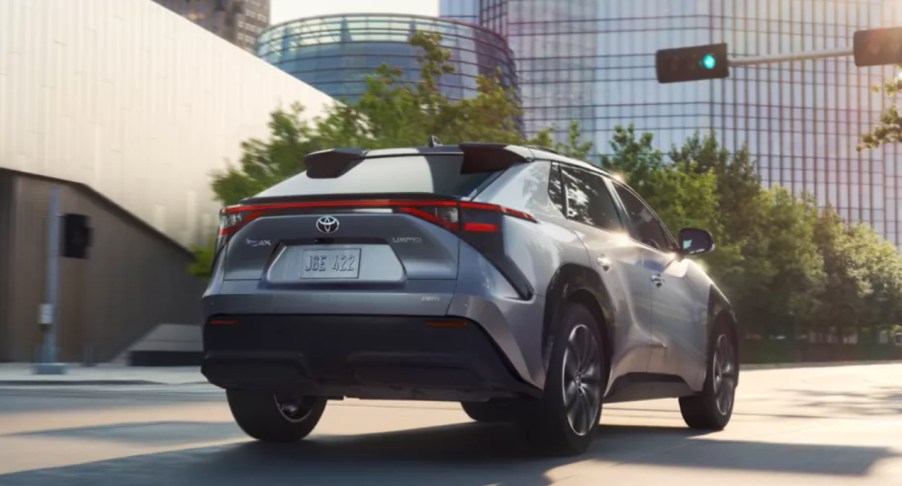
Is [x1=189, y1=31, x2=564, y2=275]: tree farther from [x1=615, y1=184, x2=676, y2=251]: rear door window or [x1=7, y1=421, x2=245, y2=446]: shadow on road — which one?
[x1=615, y1=184, x2=676, y2=251]: rear door window

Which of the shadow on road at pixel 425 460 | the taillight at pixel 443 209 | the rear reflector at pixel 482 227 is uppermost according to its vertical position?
the taillight at pixel 443 209

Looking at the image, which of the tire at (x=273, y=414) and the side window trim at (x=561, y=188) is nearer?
the side window trim at (x=561, y=188)

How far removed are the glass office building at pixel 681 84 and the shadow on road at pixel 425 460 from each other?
97800mm

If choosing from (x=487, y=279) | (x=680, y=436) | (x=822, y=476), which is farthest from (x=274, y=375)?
(x=680, y=436)

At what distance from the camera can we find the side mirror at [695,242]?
378 inches

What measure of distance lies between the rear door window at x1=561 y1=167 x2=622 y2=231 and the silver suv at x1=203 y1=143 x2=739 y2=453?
24 millimetres

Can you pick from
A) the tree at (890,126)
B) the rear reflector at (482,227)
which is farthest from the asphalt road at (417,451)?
the tree at (890,126)

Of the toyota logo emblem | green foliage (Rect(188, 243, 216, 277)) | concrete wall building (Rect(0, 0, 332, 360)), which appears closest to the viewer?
the toyota logo emblem

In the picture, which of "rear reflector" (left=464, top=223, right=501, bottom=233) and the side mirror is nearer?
"rear reflector" (left=464, top=223, right=501, bottom=233)

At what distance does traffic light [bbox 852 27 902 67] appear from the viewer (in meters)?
17.7

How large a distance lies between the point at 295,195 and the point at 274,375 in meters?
0.95

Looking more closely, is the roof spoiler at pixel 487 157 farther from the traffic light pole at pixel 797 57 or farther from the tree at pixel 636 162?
the tree at pixel 636 162

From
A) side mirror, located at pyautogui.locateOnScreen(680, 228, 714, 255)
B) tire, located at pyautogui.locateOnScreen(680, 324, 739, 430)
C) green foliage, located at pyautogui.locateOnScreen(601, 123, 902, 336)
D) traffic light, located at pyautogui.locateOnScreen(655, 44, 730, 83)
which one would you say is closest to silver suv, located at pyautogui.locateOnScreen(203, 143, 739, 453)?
side mirror, located at pyautogui.locateOnScreen(680, 228, 714, 255)

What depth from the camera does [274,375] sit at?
275 inches
